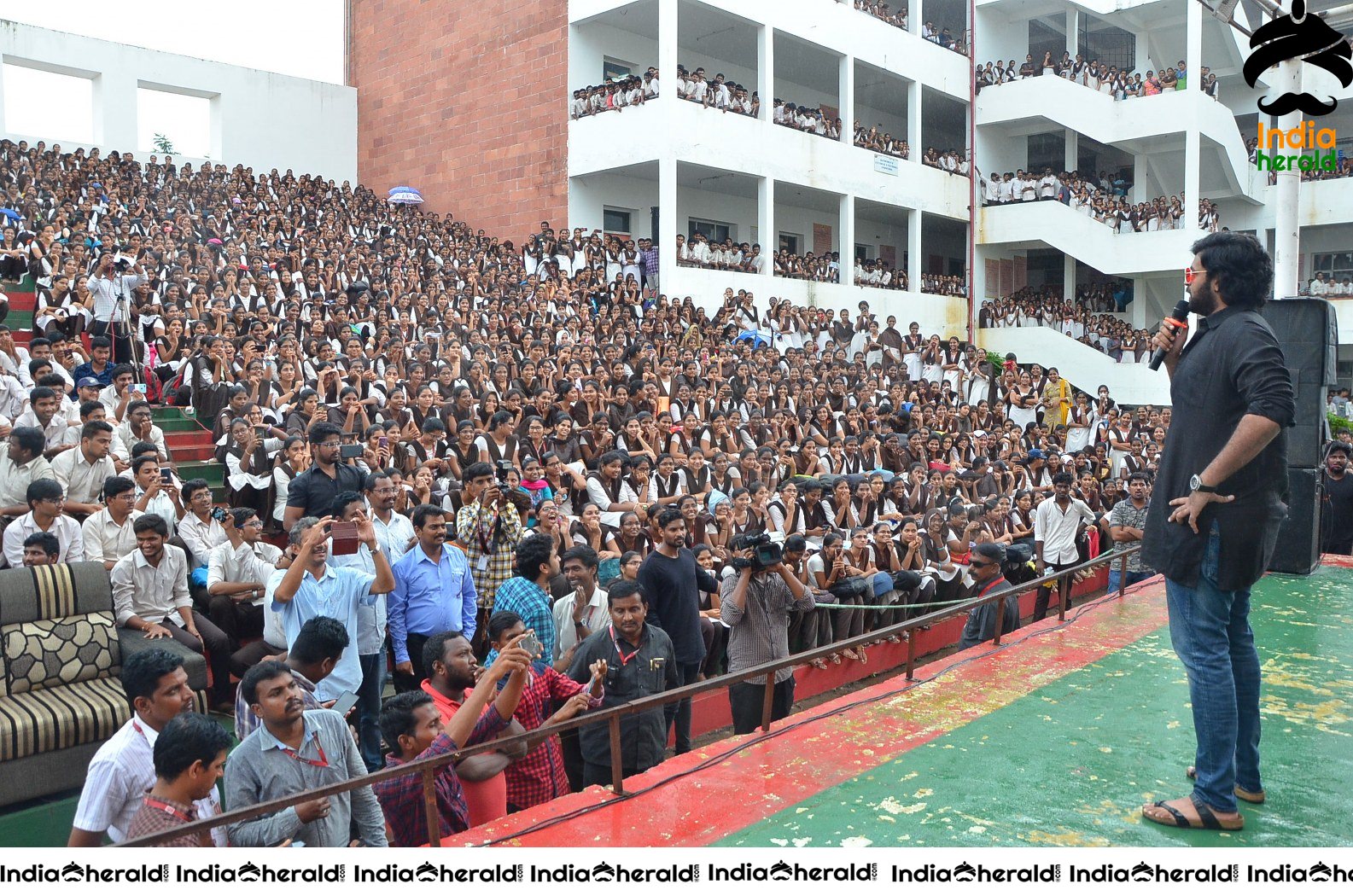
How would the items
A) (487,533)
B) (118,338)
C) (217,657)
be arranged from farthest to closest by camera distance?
(118,338) → (487,533) → (217,657)

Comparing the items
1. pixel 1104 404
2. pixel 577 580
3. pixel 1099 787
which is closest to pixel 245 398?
pixel 577 580

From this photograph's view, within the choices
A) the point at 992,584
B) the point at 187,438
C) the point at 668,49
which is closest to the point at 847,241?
the point at 668,49

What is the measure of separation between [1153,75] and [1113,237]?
13.0 ft

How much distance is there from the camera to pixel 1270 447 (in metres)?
3.07

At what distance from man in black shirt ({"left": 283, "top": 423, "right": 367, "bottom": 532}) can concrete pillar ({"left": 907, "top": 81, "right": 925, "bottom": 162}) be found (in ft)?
63.1

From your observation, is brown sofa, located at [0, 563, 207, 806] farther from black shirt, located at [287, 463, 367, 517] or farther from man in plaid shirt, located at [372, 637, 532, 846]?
man in plaid shirt, located at [372, 637, 532, 846]

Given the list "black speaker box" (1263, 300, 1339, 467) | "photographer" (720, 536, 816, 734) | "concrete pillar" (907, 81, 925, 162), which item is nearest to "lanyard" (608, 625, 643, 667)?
"photographer" (720, 536, 816, 734)

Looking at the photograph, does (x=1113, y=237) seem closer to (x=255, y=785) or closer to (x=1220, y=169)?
(x=1220, y=169)

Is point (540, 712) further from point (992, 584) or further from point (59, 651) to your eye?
point (992, 584)

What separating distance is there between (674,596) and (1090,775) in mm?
2693

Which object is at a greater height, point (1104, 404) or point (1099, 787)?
point (1104, 404)

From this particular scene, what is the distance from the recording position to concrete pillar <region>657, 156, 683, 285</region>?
59.1 feet

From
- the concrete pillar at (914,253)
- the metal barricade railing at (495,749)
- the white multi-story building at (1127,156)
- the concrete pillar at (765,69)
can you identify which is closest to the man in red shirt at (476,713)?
the metal barricade railing at (495,749)

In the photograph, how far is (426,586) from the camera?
596cm
